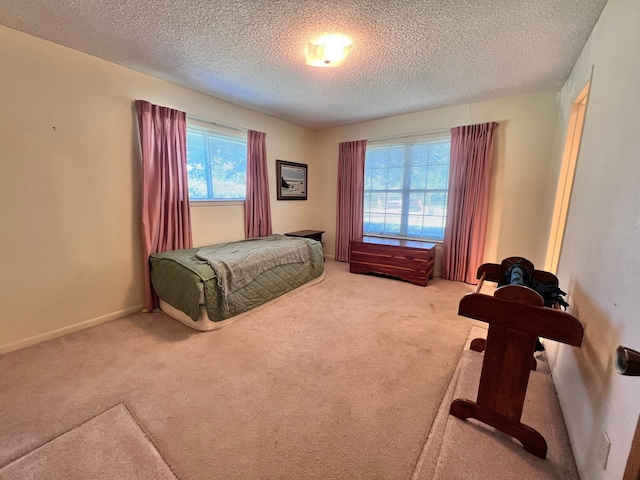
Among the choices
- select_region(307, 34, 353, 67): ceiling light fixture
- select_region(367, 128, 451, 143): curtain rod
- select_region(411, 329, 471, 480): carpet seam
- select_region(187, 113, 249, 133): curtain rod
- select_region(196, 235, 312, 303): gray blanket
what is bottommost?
select_region(411, 329, 471, 480): carpet seam

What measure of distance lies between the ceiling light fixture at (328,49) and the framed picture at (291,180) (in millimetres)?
2184

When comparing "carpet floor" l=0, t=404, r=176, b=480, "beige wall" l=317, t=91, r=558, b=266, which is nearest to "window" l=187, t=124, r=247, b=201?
"carpet floor" l=0, t=404, r=176, b=480

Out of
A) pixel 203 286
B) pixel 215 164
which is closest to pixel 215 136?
pixel 215 164

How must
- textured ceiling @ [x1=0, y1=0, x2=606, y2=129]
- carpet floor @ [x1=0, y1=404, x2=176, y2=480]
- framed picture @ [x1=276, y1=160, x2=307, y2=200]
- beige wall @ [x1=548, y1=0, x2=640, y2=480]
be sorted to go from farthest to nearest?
framed picture @ [x1=276, y1=160, x2=307, y2=200] → textured ceiling @ [x1=0, y1=0, x2=606, y2=129] → carpet floor @ [x1=0, y1=404, x2=176, y2=480] → beige wall @ [x1=548, y1=0, x2=640, y2=480]

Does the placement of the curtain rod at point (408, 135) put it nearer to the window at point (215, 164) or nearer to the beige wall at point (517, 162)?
Result: the beige wall at point (517, 162)

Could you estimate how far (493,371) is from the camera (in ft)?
4.22

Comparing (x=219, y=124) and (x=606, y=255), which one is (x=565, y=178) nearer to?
(x=606, y=255)

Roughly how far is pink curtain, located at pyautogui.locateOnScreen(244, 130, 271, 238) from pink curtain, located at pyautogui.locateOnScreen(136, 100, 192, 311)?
899 millimetres

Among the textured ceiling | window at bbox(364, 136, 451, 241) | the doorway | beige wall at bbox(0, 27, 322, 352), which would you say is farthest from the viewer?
window at bbox(364, 136, 451, 241)

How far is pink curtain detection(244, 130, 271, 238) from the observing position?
3.59m

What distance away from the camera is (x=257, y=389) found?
1.61m

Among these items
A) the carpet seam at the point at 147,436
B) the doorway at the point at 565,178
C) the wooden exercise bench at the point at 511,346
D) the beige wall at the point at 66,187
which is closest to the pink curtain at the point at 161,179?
the beige wall at the point at 66,187

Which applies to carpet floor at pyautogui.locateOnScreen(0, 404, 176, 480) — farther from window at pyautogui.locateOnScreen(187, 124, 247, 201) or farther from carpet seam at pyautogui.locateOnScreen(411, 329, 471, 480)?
window at pyautogui.locateOnScreen(187, 124, 247, 201)

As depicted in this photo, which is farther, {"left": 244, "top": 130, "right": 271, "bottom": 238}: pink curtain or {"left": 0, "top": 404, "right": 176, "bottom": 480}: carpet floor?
{"left": 244, "top": 130, "right": 271, "bottom": 238}: pink curtain
